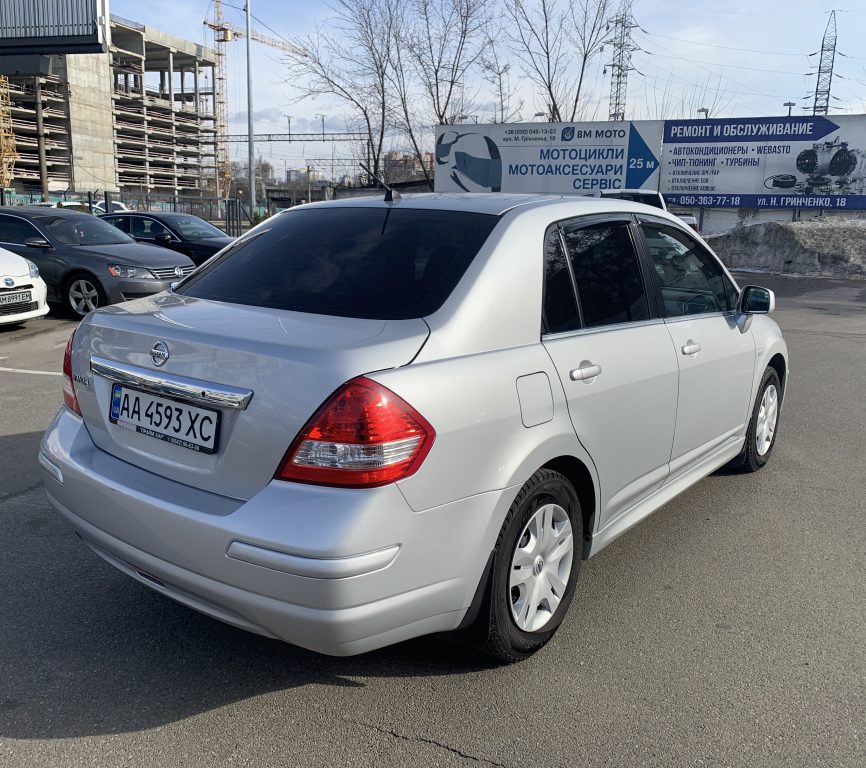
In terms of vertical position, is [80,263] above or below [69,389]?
below

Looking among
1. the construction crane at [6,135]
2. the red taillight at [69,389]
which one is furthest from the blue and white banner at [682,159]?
the construction crane at [6,135]

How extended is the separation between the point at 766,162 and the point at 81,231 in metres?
19.9

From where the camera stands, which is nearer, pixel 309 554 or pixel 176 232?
pixel 309 554

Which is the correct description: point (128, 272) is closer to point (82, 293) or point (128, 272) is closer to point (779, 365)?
point (82, 293)

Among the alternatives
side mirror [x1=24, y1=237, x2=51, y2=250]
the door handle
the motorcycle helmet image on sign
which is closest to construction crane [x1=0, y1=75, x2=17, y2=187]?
the motorcycle helmet image on sign

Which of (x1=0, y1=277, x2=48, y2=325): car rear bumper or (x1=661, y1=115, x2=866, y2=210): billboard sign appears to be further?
(x1=661, y1=115, x2=866, y2=210): billboard sign

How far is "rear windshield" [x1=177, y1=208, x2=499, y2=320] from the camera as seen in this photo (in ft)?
9.26

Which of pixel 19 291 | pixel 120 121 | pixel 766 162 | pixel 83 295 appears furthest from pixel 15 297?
pixel 120 121

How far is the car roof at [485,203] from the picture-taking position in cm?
324

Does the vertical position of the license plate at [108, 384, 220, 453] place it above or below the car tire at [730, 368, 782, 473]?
above

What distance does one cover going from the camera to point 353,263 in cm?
307

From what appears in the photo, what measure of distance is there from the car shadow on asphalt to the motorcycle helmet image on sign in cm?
2499

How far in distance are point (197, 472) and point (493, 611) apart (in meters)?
1.08

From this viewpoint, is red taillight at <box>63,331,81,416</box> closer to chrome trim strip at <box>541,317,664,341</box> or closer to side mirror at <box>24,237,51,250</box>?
chrome trim strip at <box>541,317,664,341</box>
